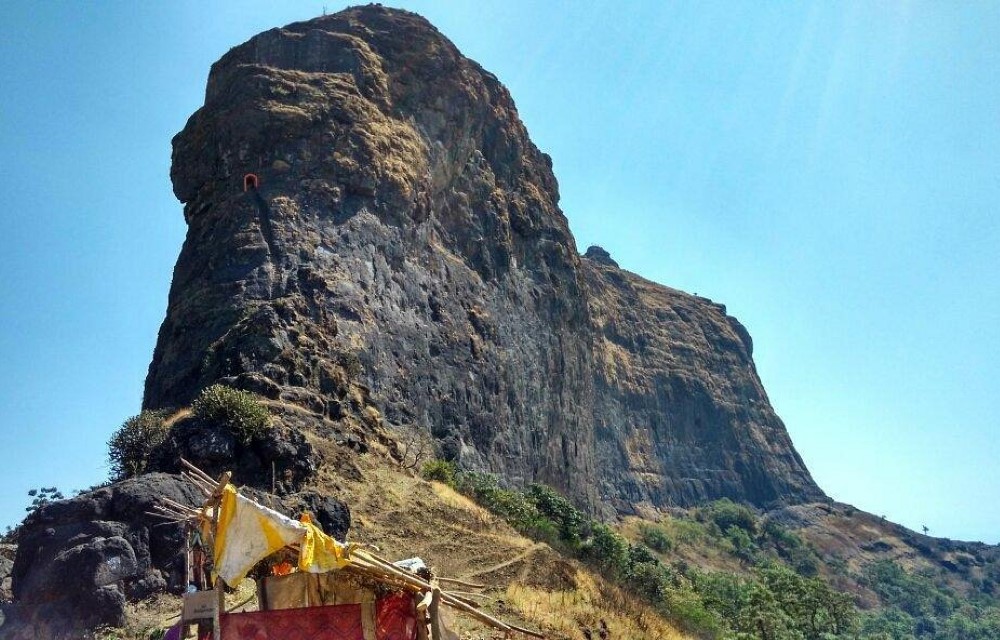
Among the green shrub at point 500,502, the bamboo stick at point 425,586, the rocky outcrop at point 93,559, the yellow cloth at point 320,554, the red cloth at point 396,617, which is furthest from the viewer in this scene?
the green shrub at point 500,502

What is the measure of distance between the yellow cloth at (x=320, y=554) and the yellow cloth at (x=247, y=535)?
0.11 metres

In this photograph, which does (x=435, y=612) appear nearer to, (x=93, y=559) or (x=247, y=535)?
(x=247, y=535)

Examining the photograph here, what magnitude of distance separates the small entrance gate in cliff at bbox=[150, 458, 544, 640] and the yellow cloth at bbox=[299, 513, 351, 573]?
1 centimetres

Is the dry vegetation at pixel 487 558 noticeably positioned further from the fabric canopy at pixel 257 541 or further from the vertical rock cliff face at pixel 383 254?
the fabric canopy at pixel 257 541

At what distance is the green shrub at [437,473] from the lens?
92.6ft

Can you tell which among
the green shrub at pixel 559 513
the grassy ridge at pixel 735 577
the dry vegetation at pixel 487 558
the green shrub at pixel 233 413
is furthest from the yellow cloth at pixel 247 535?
the green shrub at pixel 559 513

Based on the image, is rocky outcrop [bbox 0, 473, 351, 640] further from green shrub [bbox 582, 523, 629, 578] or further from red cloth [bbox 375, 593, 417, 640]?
green shrub [bbox 582, 523, 629, 578]

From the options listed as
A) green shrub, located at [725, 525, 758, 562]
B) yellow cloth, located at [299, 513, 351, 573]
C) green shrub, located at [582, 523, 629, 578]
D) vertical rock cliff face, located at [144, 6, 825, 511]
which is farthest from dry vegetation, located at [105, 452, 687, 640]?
green shrub, located at [725, 525, 758, 562]

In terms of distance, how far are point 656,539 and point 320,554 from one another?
62.1 meters

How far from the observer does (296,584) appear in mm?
9695

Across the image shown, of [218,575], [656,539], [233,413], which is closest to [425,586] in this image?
[218,575]

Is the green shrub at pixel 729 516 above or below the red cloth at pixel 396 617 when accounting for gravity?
above

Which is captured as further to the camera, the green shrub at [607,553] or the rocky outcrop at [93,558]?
the green shrub at [607,553]

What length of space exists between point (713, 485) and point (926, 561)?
31.5m
